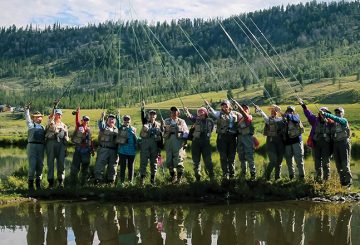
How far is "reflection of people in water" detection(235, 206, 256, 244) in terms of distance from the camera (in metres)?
9.05

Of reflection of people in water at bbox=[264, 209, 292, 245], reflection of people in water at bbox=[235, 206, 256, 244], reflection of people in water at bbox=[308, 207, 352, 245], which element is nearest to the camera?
reflection of people in water at bbox=[308, 207, 352, 245]

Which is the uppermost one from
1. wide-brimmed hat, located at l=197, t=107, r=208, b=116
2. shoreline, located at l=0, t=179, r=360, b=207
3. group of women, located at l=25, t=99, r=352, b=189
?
wide-brimmed hat, located at l=197, t=107, r=208, b=116

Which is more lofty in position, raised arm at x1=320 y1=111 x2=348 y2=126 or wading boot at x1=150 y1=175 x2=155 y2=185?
raised arm at x1=320 y1=111 x2=348 y2=126

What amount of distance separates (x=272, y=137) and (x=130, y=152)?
13.1 feet

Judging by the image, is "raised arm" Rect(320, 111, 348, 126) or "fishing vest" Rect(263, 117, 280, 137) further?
"fishing vest" Rect(263, 117, 280, 137)

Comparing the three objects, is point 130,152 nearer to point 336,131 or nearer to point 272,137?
point 272,137

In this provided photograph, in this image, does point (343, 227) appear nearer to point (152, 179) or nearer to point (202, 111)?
point (202, 111)

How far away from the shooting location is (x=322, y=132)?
44.9 ft

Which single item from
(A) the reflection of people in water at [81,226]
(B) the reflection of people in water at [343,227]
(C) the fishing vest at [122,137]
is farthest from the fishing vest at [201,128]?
(B) the reflection of people in water at [343,227]

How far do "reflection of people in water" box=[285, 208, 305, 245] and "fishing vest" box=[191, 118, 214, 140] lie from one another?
3384 millimetres

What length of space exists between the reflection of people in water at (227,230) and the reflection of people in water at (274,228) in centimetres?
65

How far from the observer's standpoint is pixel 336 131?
43.9 feet

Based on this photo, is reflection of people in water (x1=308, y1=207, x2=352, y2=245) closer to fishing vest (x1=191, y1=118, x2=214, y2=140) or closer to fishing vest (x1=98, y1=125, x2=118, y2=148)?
fishing vest (x1=191, y1=118, x2=214, y2=140)

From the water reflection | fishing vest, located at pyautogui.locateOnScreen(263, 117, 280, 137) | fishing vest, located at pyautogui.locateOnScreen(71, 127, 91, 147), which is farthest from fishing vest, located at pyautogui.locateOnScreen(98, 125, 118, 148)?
fishing vest, located at pyautogui.locateOnScreen(263, 117, 280, 137)
